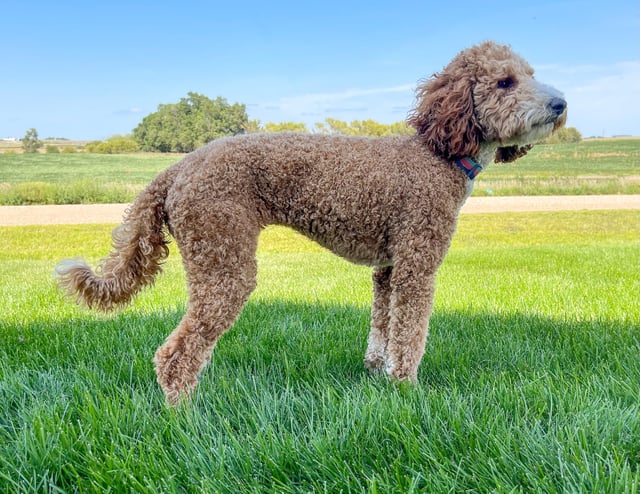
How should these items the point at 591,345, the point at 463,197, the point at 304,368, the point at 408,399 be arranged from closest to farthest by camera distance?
the point at 408,399, the point at 463,197, the point at 304,368, the point at 591,345

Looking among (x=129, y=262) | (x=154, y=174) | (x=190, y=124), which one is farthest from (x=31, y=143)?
(x=129, y=262)

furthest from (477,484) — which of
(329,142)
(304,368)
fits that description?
(329,142)

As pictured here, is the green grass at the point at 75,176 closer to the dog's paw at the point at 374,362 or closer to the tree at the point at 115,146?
the tree at the point at 115,146

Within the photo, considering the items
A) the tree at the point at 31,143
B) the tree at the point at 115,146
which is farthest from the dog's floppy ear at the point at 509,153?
the tree at the point at 31,143

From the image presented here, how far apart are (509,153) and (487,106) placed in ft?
2.08

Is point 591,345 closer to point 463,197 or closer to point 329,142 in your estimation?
point 463,197

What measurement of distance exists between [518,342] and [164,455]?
9.45ft

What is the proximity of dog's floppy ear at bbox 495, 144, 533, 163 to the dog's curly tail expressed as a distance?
223cm

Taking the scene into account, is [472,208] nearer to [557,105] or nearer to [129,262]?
[557,105]

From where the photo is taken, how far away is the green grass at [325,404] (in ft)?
7.75

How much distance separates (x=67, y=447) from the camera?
2592 millimetres

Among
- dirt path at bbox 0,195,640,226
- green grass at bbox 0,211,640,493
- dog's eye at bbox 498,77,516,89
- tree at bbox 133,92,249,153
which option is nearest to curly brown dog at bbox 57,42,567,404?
dog's eye at bbox 498,77,516,89

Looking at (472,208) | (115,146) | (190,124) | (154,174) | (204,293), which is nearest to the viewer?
(204,293)

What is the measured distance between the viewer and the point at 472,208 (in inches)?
651
